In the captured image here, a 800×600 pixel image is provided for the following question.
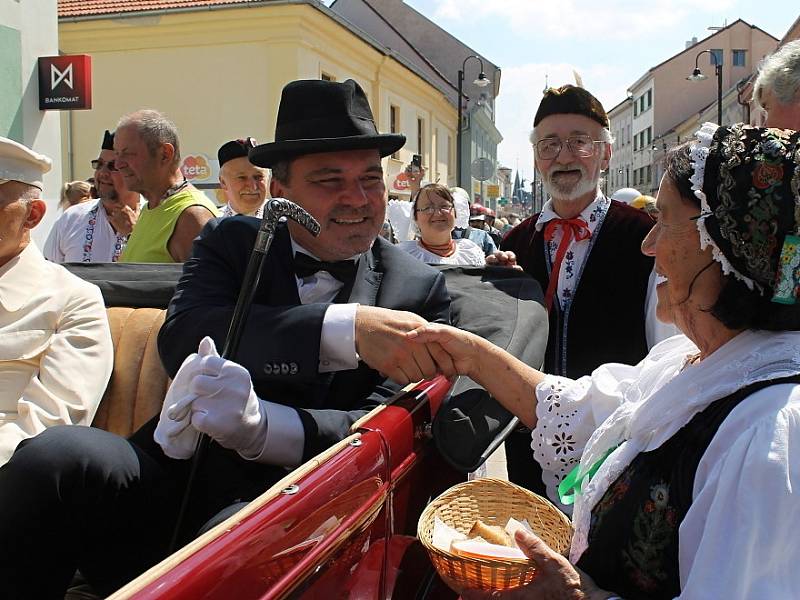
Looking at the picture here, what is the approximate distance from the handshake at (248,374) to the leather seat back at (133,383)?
75 centimetres

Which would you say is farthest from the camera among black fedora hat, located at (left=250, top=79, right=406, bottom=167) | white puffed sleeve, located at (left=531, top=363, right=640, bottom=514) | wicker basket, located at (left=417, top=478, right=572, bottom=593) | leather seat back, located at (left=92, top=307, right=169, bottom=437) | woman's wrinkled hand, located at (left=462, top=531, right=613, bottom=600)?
leather seat back, located at (left=92, top=307, right=169, bottom=437)

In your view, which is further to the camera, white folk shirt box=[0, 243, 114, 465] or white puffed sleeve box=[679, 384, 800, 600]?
white folk shirt box=[0, 243, 114, 465]

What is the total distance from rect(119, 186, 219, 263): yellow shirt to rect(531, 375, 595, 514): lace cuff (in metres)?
2.29

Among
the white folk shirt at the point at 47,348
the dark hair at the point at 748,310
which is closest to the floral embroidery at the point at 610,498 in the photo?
the dark hair at the point at 748,310

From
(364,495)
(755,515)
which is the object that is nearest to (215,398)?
(364,495)

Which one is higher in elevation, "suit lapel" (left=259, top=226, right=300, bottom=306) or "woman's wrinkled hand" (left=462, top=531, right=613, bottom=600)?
"suit lapel" (left=259, top=226, right=300, bottom=306)

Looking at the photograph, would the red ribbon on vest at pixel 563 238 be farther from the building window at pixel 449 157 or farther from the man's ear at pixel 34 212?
the building window at pixel 449 157

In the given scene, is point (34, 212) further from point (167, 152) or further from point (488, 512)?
point (488, 512)

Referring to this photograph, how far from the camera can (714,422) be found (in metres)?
1.38

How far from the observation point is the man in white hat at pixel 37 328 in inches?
94.2

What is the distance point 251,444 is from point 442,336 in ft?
1.99

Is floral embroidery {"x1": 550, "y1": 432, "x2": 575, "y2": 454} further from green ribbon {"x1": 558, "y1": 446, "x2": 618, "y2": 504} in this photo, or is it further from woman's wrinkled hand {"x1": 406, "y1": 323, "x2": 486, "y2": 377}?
woman's wrinkled hand {"x1": 406, "y1": 323, "x2": 486, "y2": 377}

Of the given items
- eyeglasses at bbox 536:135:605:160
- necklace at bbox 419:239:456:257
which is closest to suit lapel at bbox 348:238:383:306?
eyeglasses at bbox 536:135:605:160

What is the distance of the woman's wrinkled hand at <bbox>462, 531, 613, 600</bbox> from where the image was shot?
4.80ft
